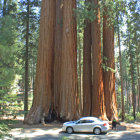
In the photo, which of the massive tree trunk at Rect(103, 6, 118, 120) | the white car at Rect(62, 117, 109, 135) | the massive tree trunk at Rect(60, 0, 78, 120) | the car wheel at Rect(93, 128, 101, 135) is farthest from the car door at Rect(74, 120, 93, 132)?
the massive tree trunk at Rect(103, 6, 118, 120)

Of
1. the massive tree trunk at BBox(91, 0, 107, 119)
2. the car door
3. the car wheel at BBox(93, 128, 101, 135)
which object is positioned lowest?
the car wheel at BBox(93, 128, 101, 135)

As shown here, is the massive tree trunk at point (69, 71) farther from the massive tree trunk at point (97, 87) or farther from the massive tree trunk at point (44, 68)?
the massive tree trunk at point (97, 87)

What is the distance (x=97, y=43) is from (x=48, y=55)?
513 centimetres

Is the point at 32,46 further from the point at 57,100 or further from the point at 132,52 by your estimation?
the point at 132,52

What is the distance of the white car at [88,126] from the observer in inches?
469

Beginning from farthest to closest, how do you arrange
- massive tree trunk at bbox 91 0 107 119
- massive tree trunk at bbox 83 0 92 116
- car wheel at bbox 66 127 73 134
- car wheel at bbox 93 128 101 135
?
massive tree trunk at bbox 83 0 92 116, massive tree trunk at bbox 91 0 107 119, car wheel at bbox 66 127 73 134, car wheel at bbox 93 128 101 135

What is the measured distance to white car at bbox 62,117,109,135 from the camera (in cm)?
1191

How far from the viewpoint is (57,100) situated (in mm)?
15805

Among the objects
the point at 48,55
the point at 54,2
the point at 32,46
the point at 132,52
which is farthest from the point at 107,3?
the point at 132,52

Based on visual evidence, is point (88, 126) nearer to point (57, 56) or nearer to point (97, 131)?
point (97, 131)

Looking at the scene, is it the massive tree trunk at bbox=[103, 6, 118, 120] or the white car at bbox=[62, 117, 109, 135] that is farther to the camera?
the massive tree trunk at bbox=[103, 6, 118, 120]

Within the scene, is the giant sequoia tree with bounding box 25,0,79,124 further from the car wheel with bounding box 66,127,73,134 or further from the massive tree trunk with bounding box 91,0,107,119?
the massive tree trunk with bounding box 91,0,107,119

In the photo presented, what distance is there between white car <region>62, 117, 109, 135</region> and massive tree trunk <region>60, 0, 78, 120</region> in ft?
6.98

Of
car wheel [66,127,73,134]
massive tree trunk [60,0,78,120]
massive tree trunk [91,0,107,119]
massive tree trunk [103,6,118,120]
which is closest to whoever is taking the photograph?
car wheel [66,127,73,134]
